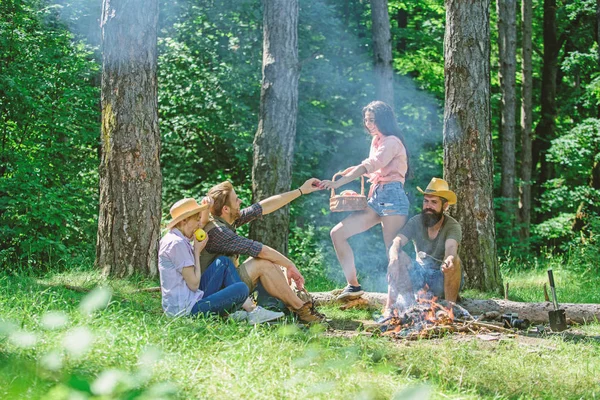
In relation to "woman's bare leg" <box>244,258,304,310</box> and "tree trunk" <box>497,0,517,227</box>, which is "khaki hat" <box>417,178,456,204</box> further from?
"tree trunk" <box>497,0,517,227</box>

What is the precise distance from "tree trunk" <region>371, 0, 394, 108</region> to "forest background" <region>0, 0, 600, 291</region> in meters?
1.18

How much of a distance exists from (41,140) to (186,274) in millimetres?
7114

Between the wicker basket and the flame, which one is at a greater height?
the wicker basket

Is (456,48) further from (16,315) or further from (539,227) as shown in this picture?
(539,227)

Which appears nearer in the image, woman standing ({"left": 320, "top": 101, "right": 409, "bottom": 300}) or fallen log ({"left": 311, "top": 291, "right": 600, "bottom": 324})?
fallen log ({"left": 311, "top": 291, "right": 600, "bottom": 324})

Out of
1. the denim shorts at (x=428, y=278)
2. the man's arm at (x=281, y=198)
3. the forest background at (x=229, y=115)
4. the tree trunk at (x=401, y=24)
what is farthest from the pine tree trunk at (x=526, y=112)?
the man's arm at (x=281, y=198)

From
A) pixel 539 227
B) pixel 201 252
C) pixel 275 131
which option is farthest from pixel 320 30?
pixel 201 252

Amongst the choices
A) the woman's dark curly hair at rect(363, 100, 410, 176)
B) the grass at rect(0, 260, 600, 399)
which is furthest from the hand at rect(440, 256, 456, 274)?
the woman's dark curly hair at rect(363, 100, 410, 176)

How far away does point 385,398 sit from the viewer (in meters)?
4.72

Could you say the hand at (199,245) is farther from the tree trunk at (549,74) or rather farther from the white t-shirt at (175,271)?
the tree trunk at (549,74)

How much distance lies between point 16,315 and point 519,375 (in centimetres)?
367

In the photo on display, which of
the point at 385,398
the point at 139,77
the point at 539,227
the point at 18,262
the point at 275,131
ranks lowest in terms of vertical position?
the point at 539,227

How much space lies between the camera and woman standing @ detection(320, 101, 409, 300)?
8320 millimetres

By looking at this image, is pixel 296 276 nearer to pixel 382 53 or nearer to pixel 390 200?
pixel 390 200
